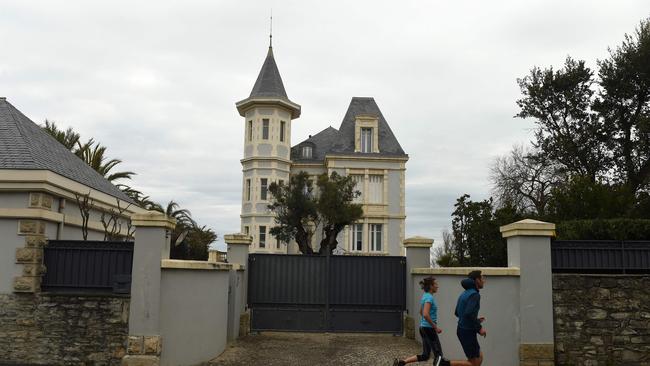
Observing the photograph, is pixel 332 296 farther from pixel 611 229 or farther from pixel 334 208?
pixel 334 208

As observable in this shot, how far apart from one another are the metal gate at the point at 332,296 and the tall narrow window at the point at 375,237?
943 inches

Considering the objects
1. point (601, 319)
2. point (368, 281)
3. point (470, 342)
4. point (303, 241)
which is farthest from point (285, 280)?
point (303, 241)

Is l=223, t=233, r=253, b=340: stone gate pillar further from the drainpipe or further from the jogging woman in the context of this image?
the jogging woman

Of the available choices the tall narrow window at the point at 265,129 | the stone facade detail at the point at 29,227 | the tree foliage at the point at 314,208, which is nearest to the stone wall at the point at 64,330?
the stone facade detail at the point at 29,227

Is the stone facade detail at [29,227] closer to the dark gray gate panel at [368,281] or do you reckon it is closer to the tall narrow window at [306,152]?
the dark gray gate panel at [368,281]

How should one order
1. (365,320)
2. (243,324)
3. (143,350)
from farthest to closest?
(365,320) < (243,324) < (143,350)

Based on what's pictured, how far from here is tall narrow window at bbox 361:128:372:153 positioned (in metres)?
39.3

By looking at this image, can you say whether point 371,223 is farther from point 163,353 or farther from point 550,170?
point 163,353

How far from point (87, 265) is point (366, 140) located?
98.7 ft

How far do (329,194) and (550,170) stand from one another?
14456mm

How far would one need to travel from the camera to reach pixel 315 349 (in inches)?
484

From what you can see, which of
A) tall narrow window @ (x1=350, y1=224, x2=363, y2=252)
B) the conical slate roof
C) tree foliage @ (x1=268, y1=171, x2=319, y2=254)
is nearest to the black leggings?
tree foliage @ (x1=268, y1=171, x2=319, y2=254)

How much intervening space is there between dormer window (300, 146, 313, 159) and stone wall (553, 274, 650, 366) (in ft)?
102

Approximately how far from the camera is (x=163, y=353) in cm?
1012
